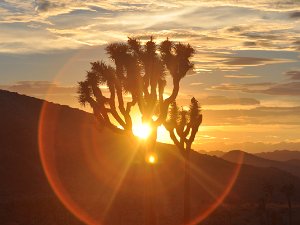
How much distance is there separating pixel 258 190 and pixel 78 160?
26804 millimetres

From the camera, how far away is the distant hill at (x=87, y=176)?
35250 mm

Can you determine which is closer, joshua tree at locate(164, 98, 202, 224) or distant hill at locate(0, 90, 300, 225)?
joshua tree at locate(164, 98, 202, 224)

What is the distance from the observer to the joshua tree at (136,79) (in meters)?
22.8

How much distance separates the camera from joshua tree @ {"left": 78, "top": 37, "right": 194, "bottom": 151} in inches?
898

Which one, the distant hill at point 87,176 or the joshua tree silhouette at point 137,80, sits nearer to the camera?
the joshua tree silhouette at point 137,80

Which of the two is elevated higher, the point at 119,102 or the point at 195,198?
the point at 119,102

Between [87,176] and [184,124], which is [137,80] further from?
[87,176]

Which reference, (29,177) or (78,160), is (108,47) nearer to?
(29,177)

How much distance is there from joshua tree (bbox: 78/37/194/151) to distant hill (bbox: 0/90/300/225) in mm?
2546

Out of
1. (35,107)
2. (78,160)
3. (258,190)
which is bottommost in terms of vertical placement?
(258,190)

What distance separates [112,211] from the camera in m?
38.1

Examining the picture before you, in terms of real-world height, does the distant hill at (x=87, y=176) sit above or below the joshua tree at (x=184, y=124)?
below

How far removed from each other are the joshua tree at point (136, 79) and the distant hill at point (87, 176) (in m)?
2.55

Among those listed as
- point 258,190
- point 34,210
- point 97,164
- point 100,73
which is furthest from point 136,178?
point 100,73
